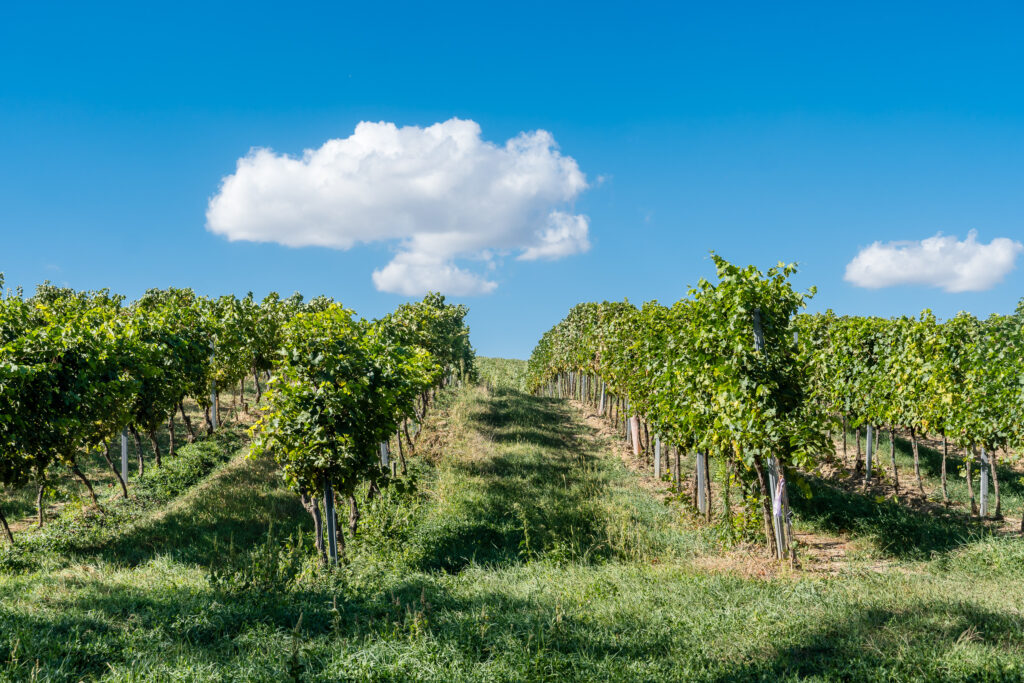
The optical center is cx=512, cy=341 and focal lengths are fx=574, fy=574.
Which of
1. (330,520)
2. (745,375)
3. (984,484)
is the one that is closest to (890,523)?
(984,484)

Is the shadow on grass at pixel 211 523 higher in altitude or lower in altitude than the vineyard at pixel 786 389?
lower

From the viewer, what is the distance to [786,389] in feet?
33.4

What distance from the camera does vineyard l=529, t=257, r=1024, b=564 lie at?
10.1 metres

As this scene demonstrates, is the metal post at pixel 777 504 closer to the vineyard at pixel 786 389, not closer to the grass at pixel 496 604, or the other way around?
the vineyard at pixel 786 389

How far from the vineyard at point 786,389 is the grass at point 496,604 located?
1.69 metres

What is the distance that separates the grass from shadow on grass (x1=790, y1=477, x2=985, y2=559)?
110mm

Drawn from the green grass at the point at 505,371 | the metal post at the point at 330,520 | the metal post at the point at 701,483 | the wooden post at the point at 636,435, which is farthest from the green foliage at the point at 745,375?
the green grass at the point at 505,371

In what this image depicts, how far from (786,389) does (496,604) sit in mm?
6233

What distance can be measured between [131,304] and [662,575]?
41.7 meters

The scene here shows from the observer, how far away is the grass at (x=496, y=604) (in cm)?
579

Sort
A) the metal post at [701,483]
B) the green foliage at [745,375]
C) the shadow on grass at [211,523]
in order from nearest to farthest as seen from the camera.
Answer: the green foliage at [745,375]
the shadow on grass at [211,523]
the metal post at [701,483]

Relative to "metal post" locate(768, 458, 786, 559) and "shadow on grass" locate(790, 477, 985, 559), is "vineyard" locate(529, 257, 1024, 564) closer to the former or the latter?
"metal post" locate(768, 458, 786, 559)

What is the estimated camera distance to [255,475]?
17703mm

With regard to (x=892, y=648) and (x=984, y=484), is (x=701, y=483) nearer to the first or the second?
(x=984, y=484)
